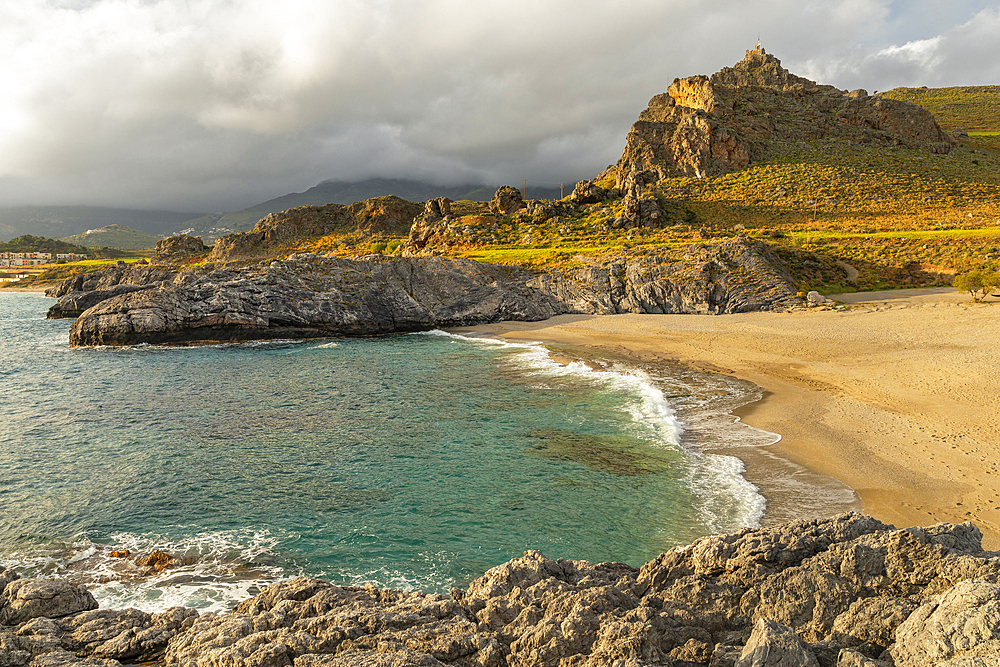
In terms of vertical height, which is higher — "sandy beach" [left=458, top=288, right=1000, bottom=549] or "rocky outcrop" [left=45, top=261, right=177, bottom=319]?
"rocky outcrop" [left=45, top=261, right=177, bottom=319]

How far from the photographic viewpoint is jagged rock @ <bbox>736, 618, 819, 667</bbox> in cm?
448

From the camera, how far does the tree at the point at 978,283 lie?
1298 inches

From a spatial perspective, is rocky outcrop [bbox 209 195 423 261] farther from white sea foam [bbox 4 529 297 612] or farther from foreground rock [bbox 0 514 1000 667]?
foreground rock [bbox 0 514 1000 667]

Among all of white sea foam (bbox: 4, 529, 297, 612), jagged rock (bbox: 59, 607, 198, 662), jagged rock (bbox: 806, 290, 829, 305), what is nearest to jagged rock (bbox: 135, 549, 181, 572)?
white sea foam (bbox: 4, 529, 297, 612)

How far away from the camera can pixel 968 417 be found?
15648 mm

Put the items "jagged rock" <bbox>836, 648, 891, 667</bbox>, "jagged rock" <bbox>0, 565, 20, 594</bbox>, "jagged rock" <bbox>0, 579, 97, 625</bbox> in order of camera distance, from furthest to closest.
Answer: "jagged rock" <bbox>0, 565, 20, 594</bbox> → "jagged rock" <bbox>0, 579, 97, 625</bbox> → "jagged rock" <bbox>836, 648, 891, 667</bbox>

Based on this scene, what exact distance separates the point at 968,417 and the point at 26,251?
26896 cm

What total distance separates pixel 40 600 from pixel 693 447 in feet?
50.6

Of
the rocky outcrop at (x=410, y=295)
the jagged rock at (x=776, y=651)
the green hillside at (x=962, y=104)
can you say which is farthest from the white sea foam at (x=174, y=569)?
the green hillside at (x=962, y=104)

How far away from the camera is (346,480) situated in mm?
13938

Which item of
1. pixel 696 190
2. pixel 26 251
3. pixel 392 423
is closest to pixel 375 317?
pixel 392 423

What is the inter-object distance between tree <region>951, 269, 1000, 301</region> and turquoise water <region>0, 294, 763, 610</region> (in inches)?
1136

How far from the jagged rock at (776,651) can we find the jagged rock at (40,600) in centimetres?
911

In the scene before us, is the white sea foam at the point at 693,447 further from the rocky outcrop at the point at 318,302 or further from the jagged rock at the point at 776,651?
the rocky outcrop at the point at 318,302
